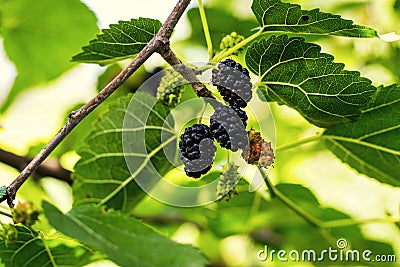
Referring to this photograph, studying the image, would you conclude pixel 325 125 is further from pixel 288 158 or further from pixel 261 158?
pixel 288 158

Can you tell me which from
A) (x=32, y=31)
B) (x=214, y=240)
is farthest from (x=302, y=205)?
(x=32, y=31)

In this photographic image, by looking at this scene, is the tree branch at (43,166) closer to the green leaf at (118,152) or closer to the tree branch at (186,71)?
the green leaf at (118,152)

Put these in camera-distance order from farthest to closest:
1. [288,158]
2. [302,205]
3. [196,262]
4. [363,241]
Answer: [288,158]
[363,241]
[302,205]
[196,262]

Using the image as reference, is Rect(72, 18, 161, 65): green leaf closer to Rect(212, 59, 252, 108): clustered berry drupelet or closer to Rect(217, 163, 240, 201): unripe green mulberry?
Rect(212, 59, 252, 108): clustered berry drupelet

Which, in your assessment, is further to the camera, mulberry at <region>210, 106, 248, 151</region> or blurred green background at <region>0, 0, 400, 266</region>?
blurred green background at <region>0, 0, 400, 266</region>

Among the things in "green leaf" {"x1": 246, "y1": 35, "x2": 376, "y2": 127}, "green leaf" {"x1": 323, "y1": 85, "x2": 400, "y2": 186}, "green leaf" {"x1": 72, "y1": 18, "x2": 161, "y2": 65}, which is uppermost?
"green leaf" {"x1": 323, "y1": 85, "x2": 400, "y2": 186}

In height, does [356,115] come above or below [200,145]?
above

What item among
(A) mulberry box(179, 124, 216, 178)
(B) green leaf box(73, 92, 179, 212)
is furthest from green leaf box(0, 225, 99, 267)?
(A) mulberry box(179, 124, 216, 178)

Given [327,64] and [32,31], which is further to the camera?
[32,31]
